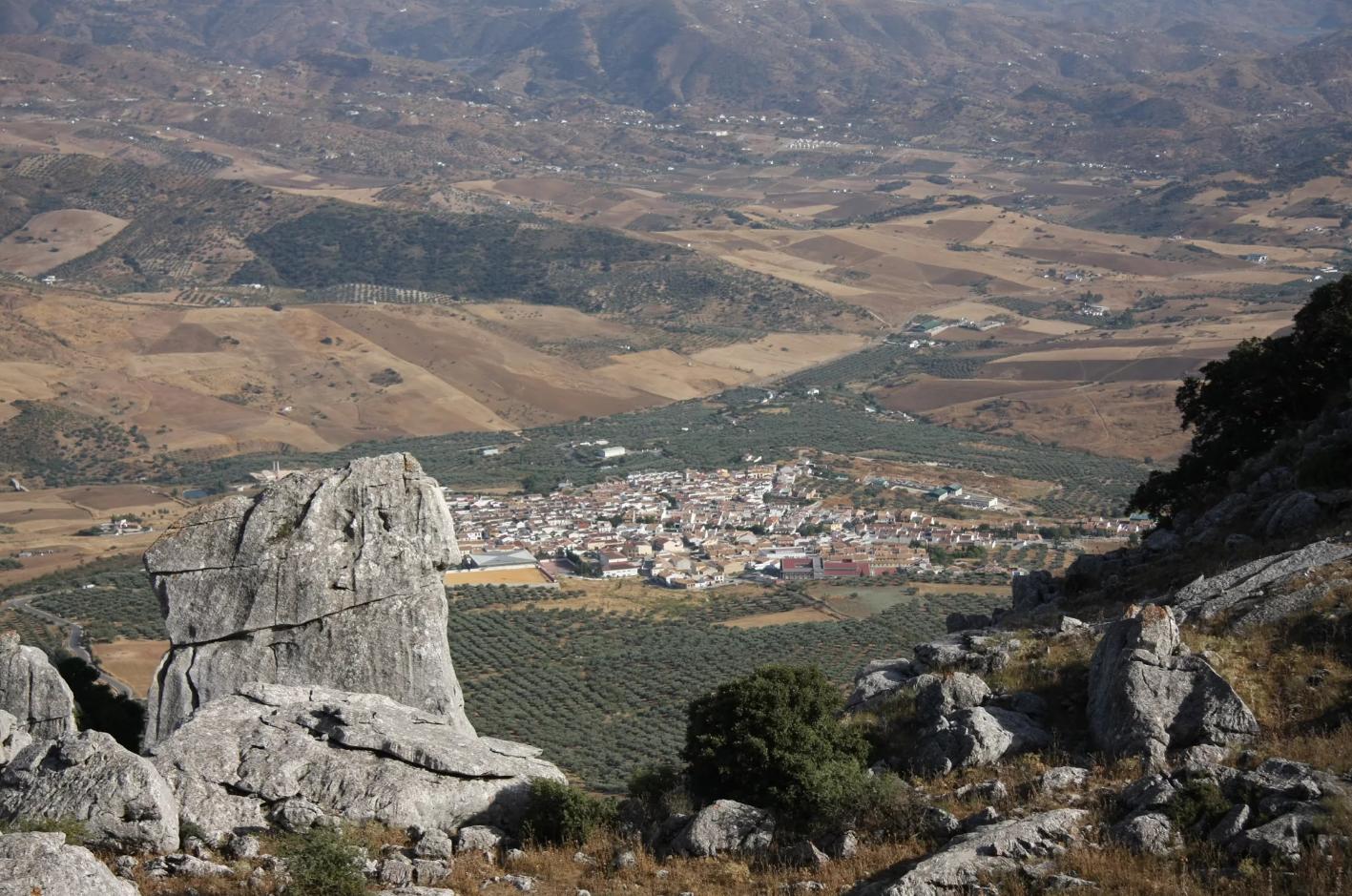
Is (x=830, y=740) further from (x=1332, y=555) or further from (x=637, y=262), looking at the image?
(x=637, y=262)

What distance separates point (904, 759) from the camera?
16359mm

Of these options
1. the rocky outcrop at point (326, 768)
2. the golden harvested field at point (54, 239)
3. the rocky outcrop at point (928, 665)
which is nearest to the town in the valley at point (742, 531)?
the rocky outcrop at point (928, 665)

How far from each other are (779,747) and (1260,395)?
1997 centimetres

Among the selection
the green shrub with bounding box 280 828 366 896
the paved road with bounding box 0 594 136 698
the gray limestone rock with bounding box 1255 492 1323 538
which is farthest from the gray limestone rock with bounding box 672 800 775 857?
the paved road with bounding box 0 594 136 698

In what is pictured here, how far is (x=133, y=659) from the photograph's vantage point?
154 ft

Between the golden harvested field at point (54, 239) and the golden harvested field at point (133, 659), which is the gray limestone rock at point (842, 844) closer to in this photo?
the golden harvested field at point (133, 659)

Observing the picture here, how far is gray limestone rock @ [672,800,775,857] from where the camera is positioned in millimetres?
14758

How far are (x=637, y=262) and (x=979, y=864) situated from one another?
157894mm

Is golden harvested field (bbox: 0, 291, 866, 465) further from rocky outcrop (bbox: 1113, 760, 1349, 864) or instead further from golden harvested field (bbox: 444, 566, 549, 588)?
rocky outcrop (bbox: 1113, 760, 1349, 864)

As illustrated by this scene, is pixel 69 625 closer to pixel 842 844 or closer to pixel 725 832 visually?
pixel 725 832

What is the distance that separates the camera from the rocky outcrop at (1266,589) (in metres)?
17.3

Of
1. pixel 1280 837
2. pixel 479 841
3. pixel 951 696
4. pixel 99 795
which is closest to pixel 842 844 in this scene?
pixel 951 696

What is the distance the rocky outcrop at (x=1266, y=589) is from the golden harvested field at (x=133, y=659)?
32.6 m

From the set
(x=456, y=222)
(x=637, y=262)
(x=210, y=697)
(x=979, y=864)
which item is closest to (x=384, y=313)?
(x=637, y=262)
